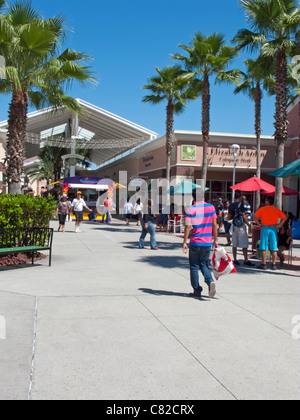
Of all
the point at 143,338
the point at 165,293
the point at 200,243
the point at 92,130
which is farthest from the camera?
the point at 92,130

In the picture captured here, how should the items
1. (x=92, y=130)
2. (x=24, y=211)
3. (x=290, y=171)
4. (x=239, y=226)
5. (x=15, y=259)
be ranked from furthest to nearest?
(x=92, y=130)
(x=239, y=226)
(x=290, y=171)
(x=24, y=211)
(x=15, y=259)

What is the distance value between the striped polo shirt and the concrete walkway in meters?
0.93

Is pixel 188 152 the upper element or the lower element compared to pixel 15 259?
upper

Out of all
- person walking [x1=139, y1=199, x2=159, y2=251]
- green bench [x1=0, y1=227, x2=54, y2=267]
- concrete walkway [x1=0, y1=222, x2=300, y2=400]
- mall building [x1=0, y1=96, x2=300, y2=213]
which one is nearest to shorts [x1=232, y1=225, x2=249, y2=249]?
concrete walkway [x1=0, y1=222, x2=300, y2=400]

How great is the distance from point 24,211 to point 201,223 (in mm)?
5004

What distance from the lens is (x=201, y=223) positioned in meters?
6.73

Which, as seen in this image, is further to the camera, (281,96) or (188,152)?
(188,152)

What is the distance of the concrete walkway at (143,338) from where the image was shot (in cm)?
351

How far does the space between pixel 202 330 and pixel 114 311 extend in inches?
52.0

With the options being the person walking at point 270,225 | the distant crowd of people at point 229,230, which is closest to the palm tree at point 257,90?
the distant crowd of people at point 229,230

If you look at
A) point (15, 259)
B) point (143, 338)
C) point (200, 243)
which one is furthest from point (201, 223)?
point (15, 259)

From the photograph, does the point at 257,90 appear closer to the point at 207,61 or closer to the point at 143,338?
the point at 207,61

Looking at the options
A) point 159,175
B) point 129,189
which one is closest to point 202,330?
point 159,175

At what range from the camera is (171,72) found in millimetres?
25359
